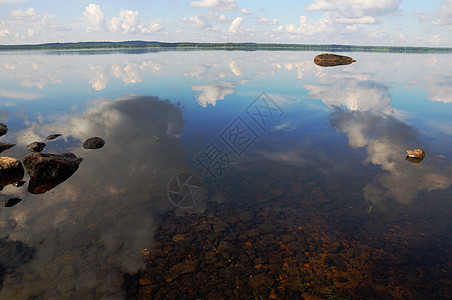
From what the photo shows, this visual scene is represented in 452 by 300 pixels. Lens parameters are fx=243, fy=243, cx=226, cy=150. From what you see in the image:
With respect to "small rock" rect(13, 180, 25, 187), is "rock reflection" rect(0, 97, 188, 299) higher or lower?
lower

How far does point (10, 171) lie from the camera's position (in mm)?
16625

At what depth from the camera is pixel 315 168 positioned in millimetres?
17797

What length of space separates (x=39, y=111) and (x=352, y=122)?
4110 cm

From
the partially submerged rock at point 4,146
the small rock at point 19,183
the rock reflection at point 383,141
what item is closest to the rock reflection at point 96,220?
the small rock at point 19,183

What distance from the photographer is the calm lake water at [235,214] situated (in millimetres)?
9258

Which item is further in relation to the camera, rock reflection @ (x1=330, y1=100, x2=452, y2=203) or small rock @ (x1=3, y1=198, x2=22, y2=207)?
rock reflection @ (x1=330, y1=100, x2=452, y2=203)

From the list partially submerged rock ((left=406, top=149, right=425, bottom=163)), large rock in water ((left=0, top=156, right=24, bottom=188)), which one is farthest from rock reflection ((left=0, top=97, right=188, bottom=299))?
partially submerged rock ((left=406, top=149, right=425, bottom=163))

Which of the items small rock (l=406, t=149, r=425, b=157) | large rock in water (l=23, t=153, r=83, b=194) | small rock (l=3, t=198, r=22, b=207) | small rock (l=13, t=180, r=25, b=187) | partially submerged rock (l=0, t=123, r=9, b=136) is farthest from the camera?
partially submerged rock (l=0, t=123, r=9, b=136)

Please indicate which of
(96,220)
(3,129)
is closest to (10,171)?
(96,220)

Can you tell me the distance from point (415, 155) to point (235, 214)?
1560 cm

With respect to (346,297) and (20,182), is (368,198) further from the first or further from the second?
(20,182)

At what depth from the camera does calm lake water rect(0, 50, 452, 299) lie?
926cm

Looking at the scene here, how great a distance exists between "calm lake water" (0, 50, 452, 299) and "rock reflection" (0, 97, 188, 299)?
7cm

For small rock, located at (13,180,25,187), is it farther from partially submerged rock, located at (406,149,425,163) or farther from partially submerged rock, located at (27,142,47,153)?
partially submerged rock, located at (406,149,425,163)
